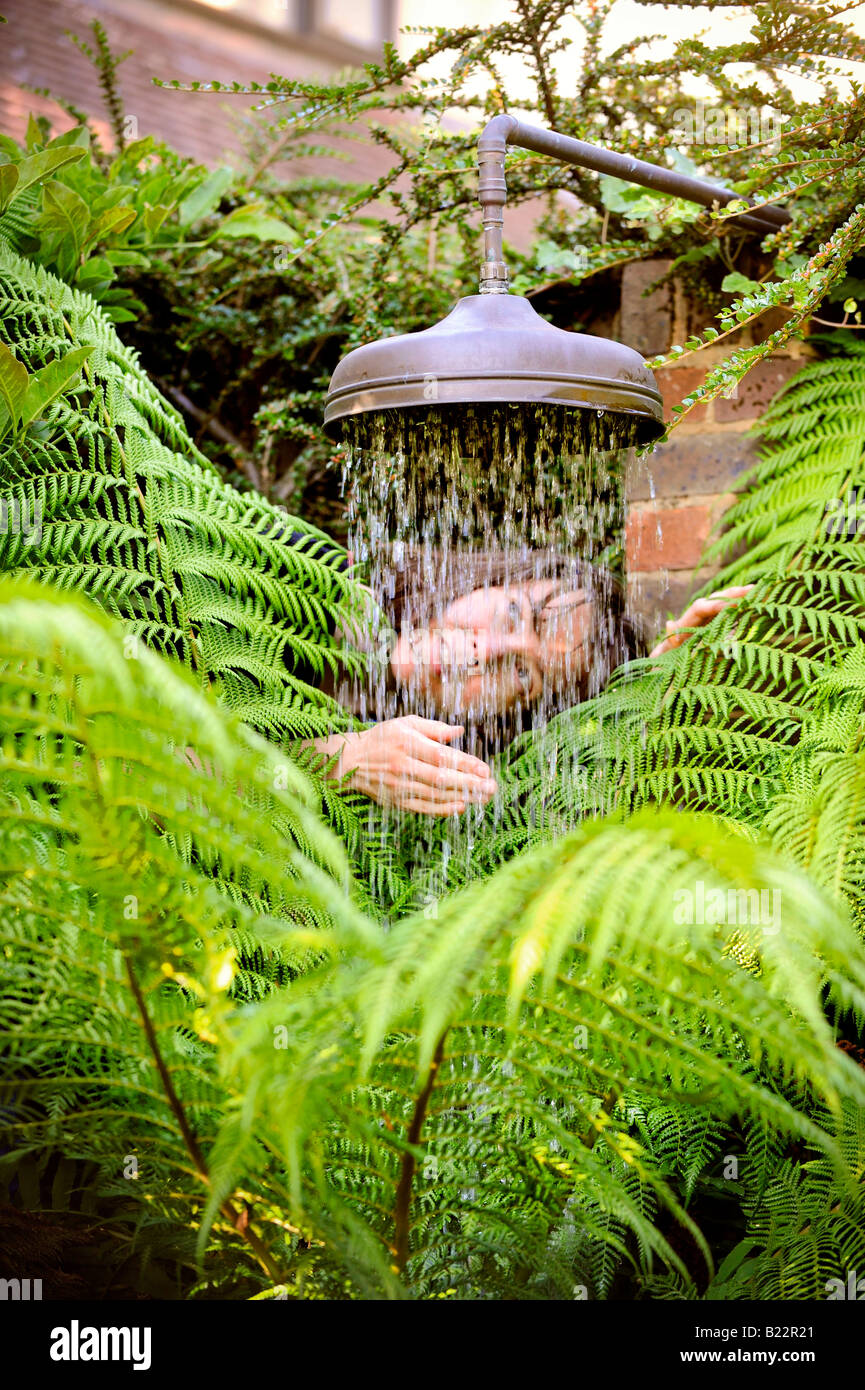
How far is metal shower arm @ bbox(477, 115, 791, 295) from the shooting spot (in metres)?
1.51

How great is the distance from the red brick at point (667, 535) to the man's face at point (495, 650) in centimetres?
38

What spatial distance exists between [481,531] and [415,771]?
88 cm

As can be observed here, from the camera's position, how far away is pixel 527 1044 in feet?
3.28

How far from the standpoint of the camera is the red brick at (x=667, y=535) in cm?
234

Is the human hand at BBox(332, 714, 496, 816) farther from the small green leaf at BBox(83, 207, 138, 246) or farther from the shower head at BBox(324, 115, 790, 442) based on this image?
the small green leaf at BBox(83, 207, 138, 246)

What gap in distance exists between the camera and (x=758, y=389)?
228 cm

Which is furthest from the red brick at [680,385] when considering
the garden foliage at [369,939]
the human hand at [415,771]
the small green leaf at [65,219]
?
the small green leaf at [65,219]

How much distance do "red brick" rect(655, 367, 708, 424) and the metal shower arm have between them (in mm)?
375

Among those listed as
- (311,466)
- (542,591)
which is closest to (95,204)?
(311,466)

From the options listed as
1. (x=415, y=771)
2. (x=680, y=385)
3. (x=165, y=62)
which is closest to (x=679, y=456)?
(x=680, y=385)

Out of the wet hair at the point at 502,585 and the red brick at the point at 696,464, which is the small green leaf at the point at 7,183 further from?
the red brick at the point at 696,464

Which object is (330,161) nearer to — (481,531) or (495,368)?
(481,531)

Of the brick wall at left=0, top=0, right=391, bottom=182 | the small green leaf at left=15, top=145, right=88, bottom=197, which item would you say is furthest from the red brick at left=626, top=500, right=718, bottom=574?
the brick wall at left=0, top=0, right=391, bottom=182
